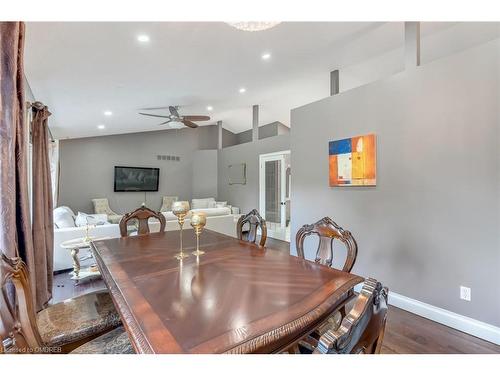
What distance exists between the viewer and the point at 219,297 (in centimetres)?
107

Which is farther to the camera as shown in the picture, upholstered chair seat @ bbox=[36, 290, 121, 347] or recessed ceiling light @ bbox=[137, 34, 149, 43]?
recessed ceiling light @ bbox=[137, 34, 149, 43]

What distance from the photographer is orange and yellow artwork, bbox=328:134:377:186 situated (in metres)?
2.95

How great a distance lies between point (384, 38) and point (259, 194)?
4.49m

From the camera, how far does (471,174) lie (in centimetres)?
220

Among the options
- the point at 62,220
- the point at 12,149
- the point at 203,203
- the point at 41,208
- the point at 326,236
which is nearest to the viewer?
the point at 12,149

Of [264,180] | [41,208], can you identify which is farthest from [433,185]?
[264,180]

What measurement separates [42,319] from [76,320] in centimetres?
21

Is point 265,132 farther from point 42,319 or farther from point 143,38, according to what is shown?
point 42,319

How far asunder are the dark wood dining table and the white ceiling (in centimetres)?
197

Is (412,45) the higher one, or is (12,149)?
(412,45)

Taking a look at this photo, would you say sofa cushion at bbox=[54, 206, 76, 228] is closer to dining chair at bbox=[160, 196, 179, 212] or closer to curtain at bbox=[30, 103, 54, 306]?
curtain at bbox=[30, 103, 54, 306]

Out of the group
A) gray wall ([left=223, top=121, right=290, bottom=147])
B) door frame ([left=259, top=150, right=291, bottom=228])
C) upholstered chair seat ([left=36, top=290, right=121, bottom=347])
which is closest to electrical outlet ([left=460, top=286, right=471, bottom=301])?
upholstered chair seat ([left=36, top=290, right=121, bottom=347])
